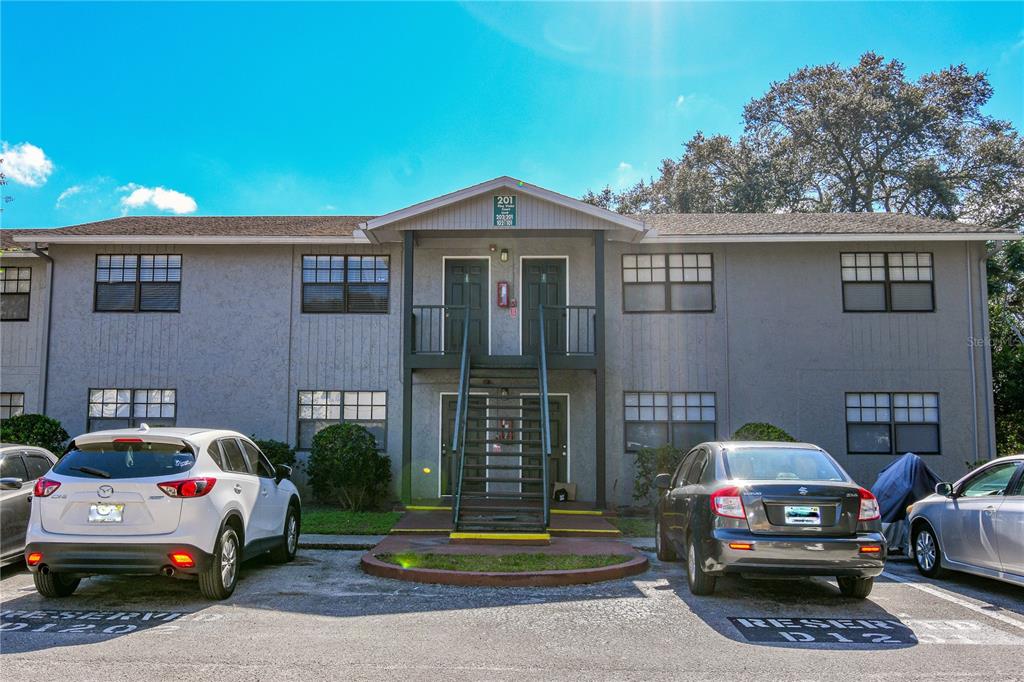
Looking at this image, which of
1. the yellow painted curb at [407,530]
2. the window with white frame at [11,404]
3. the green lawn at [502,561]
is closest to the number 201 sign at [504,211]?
the yellow painted curb at [407,530]

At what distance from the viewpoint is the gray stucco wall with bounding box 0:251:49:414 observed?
1645 cm

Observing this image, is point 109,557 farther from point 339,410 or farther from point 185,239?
point 185,239

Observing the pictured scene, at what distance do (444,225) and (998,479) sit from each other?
954cm

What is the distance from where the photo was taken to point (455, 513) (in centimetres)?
1111

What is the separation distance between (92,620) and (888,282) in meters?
14.8

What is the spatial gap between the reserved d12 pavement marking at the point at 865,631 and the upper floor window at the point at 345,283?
426 inches

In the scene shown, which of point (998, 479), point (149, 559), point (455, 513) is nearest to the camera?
point (149, 559)

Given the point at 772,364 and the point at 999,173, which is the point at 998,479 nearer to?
the point at 772,364

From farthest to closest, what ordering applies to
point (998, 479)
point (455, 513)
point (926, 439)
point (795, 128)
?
point (795, 128) < point (926, 439) < point (455, 513) < point (998, 479)

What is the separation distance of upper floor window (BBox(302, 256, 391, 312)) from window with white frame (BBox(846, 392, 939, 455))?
9420 mm

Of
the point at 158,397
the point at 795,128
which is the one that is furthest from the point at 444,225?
the point at 795,128

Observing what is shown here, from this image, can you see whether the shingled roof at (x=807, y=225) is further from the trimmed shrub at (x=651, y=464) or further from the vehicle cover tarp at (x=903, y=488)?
the vehicle cover tarp at (x=903, y=488)

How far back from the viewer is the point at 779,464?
8.25m

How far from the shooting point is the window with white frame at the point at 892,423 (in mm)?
15836
